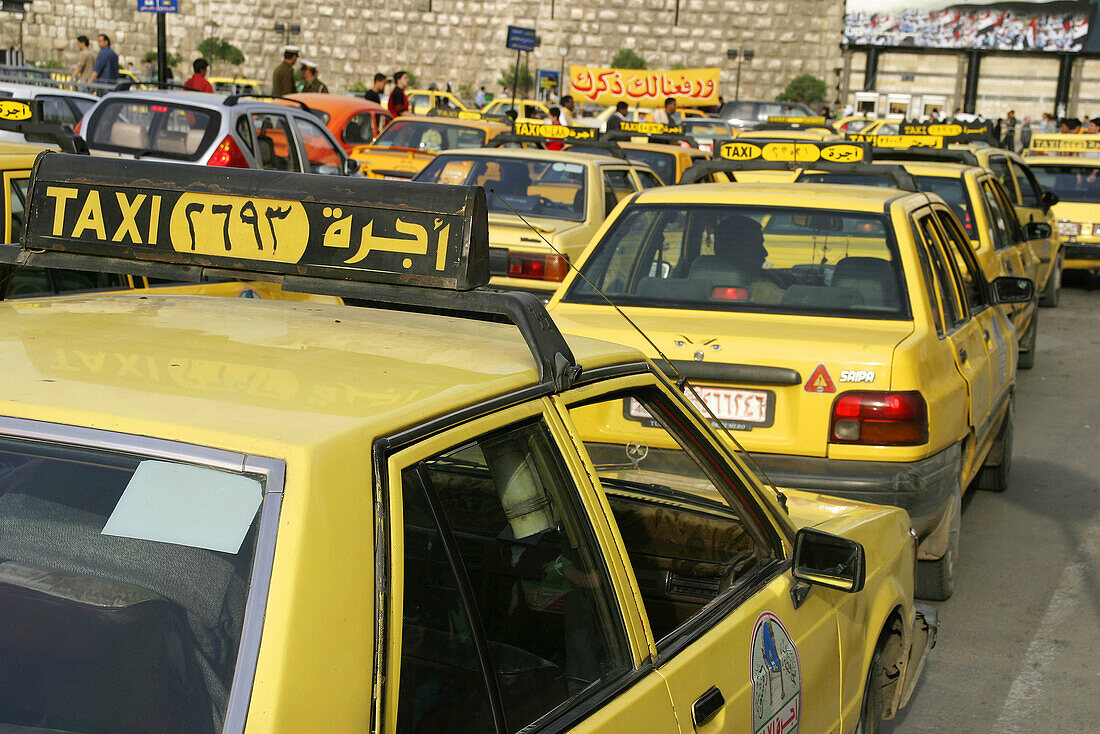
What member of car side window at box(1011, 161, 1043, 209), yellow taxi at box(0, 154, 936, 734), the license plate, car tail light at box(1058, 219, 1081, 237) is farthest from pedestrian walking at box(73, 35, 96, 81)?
yellow taxi at box(0, 154, 936, 734)

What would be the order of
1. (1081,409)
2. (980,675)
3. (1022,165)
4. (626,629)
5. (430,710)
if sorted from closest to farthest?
(430,710)
(626,629)
(980,675)
(1081,409)
(1022,165)

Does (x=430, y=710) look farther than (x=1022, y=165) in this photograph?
No

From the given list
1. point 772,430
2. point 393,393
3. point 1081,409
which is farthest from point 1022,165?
point 393,393

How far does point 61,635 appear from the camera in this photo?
5.71 feet

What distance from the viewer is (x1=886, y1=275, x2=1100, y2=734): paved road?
4194mm

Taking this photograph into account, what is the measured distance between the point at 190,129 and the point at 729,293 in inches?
279

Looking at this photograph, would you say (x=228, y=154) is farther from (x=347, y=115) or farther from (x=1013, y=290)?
(x=347, y=115)

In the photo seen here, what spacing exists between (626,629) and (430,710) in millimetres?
431

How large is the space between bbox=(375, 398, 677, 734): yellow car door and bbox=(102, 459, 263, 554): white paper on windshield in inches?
7.2

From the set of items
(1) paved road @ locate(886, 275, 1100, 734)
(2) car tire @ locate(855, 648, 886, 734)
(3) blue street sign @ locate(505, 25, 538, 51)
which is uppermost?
(3) blue street sign @ locate(505, 25, 538, 51)

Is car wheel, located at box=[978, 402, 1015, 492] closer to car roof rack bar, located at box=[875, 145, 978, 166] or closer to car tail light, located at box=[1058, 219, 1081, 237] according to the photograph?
car roof rack bar, located at box=[875, 145, 978, 166]

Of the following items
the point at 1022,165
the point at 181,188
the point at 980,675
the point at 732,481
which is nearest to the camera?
the point at 181,188

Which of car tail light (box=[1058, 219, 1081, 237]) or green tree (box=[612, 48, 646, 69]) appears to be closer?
car tail light (box=[1058, 219, 1081, 237])

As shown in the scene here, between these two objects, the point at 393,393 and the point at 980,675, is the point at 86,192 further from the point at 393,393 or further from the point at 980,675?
the point at 980,675
